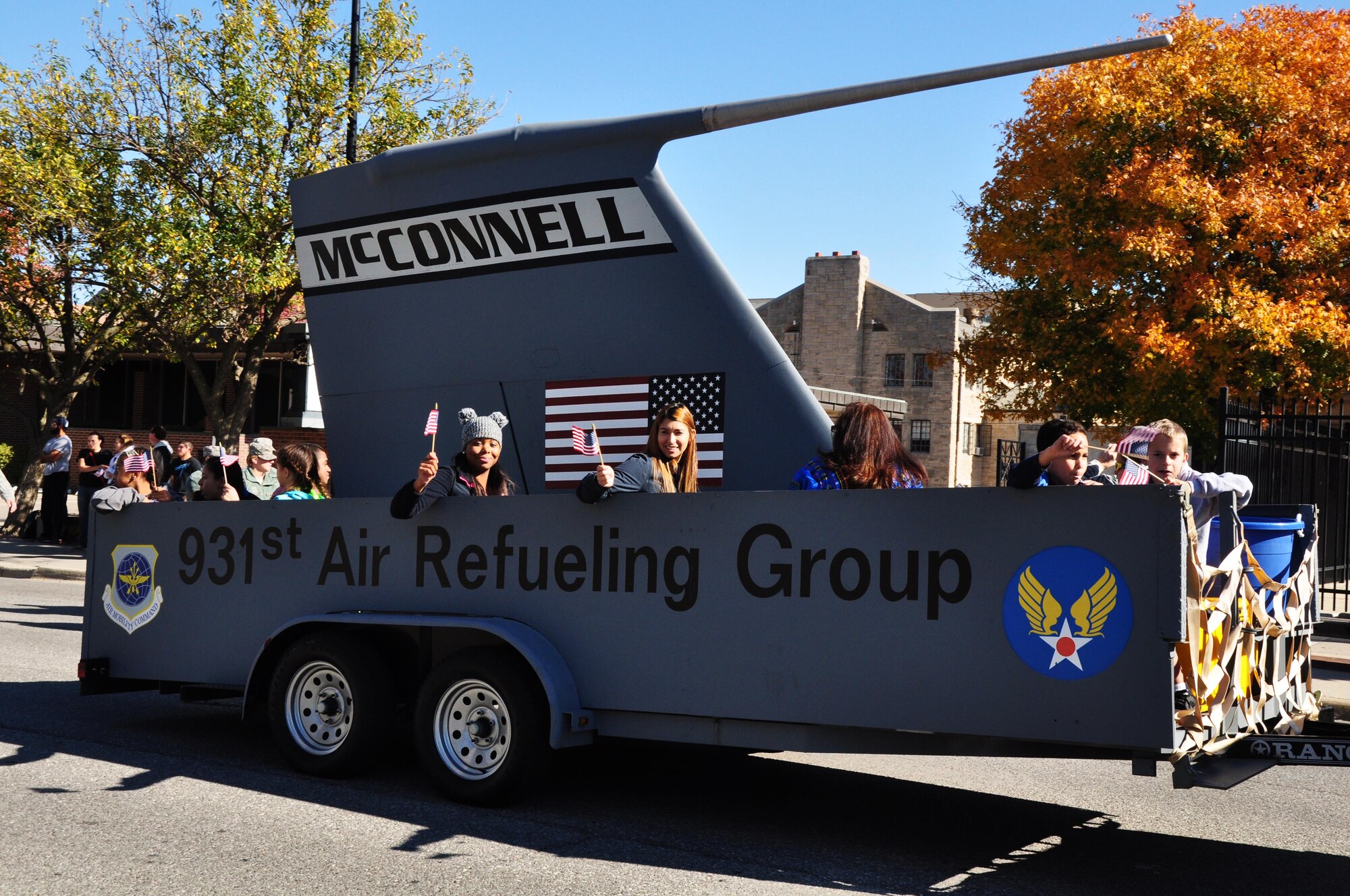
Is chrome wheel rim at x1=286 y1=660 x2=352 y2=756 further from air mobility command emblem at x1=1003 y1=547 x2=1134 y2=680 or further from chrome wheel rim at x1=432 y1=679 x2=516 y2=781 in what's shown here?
air mobility command emblem at x1=1003 y1=547 x2=1134 y2=680

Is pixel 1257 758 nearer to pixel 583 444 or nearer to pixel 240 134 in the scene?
pixel 583 444

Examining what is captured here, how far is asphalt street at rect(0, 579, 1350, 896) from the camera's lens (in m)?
4.75

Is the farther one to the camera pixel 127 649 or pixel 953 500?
pixel 127 649

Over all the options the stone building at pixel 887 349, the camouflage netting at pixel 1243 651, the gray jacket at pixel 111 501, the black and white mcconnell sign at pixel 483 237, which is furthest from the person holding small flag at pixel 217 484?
the stone building at pixel 887 349

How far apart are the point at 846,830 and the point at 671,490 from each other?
168 centimetres

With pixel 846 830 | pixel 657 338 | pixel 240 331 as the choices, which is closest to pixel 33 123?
pixel 240 331

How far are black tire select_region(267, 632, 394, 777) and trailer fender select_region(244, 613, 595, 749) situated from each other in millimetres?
189

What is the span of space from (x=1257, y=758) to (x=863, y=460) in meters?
1.88

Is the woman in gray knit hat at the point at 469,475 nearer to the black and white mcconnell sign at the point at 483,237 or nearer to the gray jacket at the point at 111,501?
the black and white mcconnell sign at the point at 483,237

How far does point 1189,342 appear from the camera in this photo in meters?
19.6

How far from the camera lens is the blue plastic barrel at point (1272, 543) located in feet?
16.9

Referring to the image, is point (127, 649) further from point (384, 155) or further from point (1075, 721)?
point (1075, 721)

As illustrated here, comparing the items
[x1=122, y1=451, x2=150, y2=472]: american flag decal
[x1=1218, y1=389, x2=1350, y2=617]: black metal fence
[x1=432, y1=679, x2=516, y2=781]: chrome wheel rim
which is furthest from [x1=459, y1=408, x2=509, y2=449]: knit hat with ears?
[x1=1218, y1=389, x2=1350, y2=617]: black metal fence

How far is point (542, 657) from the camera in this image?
5.42 metres
